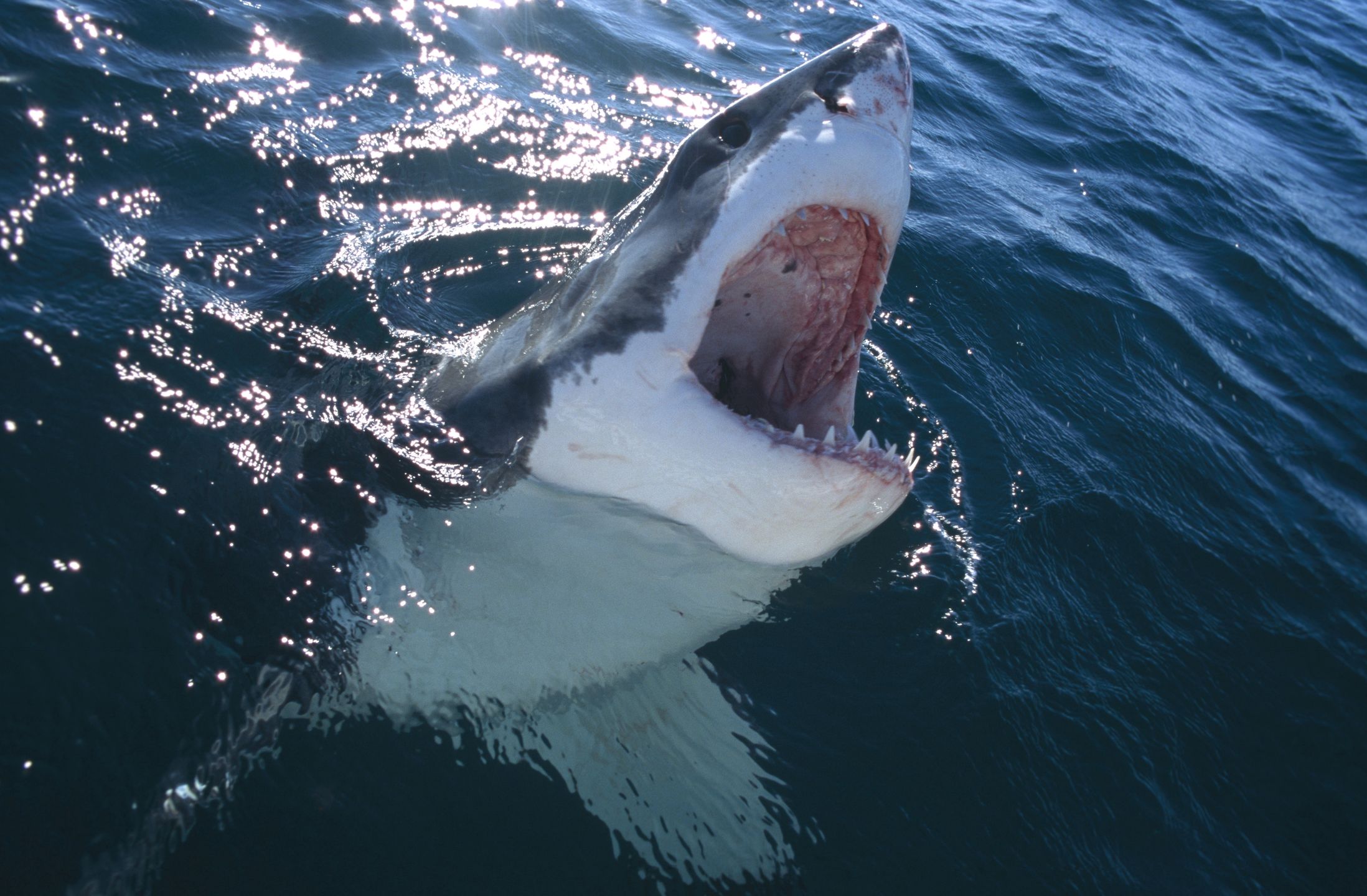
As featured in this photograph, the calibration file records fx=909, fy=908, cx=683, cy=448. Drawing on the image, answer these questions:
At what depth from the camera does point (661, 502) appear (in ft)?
11.2

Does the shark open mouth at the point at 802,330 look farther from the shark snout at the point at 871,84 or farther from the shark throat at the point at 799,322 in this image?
the shark snout at the point at 871,84

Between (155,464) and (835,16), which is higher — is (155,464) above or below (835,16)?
below

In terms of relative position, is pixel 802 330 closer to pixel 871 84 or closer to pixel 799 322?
pixel 799 322

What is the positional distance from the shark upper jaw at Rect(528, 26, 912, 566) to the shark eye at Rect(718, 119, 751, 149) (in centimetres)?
3

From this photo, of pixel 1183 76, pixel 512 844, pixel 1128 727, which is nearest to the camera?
pixel 512 844

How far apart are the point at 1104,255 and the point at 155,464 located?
27.7 ft

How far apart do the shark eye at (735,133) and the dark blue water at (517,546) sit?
181 cm

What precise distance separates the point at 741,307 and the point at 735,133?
73cm

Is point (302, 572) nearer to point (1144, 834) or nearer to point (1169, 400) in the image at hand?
point (1144, 834)

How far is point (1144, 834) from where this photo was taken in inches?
156

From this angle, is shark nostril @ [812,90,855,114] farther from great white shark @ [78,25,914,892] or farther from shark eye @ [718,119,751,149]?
shark eye @ [718,119,751,149]

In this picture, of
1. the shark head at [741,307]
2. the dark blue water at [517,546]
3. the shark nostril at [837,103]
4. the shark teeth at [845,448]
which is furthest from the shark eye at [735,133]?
the dark blue water at [517,546]

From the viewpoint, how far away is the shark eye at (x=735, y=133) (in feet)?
10.9

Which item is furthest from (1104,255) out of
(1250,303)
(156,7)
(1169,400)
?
(156,7)
